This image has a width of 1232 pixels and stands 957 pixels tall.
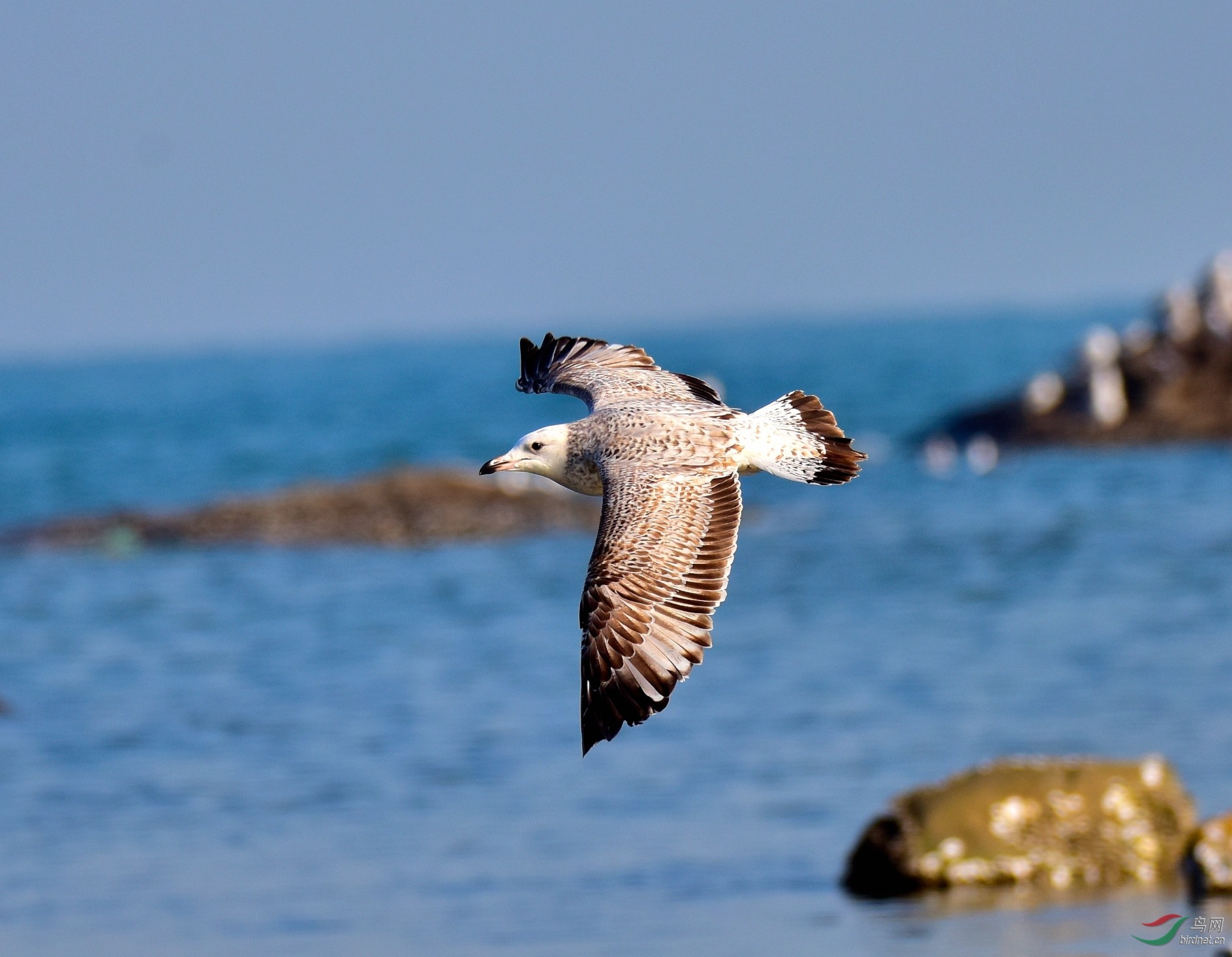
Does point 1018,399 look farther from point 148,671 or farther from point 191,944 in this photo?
point 191,944

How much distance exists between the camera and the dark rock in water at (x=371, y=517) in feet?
98.5

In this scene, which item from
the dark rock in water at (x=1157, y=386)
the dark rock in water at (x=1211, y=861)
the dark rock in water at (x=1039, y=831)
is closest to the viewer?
the dark rock in water at (x=1211, y=861)

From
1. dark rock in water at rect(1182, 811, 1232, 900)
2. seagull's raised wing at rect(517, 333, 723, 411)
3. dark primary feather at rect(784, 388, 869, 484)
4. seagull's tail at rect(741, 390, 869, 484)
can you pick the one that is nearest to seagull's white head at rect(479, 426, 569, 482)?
seagull's raised wing at rect(517, 333, 723, 411)

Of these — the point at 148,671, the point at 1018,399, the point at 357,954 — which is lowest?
the point at 357,954

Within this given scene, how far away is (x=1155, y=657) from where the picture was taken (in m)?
21.0

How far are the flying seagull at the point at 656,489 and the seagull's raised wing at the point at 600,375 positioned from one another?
0.05ft

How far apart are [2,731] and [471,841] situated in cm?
614

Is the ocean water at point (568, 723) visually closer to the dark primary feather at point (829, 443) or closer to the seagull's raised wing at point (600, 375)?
the seagull's raised wing at point (600, 375)

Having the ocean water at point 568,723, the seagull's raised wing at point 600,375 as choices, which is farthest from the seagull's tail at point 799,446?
the ocean water at point 568,723

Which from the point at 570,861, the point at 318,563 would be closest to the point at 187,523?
the point at 318,563

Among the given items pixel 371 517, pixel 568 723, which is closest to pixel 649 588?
pixel 568 723

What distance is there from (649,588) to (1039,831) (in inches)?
259

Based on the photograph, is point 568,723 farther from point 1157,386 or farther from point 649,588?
point 1157,386

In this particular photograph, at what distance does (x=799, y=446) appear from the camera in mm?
9219
